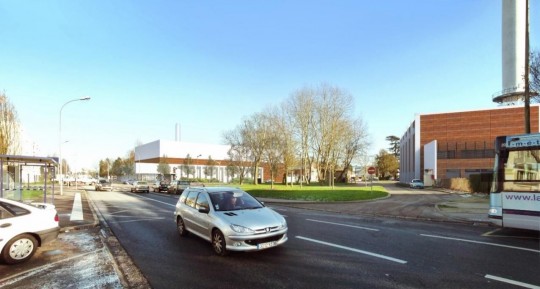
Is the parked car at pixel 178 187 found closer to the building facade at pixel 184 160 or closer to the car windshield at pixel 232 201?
the car windshield at pixel 232 201

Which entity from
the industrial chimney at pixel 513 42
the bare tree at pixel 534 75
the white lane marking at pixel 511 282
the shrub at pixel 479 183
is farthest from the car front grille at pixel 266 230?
the industrial chimney at pixel 513 42

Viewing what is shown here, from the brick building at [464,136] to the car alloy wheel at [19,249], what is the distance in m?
64.0

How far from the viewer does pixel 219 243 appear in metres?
7.71

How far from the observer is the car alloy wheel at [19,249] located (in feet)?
23.1

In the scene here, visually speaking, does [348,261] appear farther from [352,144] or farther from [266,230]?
[352,144]

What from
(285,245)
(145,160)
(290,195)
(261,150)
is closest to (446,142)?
(261,150)

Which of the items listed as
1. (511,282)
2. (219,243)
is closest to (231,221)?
(219,243)

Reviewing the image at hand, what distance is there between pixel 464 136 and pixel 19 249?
74.1 m

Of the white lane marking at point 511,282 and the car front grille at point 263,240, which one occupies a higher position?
the car front grille at point 263,240

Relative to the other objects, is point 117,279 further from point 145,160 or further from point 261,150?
point 145,160

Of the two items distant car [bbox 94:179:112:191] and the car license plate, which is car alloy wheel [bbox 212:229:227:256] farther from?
distant car [bbox 94:179:112:191]

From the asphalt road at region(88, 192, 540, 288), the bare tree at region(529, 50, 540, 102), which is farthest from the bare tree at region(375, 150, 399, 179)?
the asphalt road at region(88, 192, 540, 288)

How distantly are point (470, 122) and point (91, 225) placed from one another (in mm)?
71988

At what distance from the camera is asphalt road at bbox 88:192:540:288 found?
5.89 m
